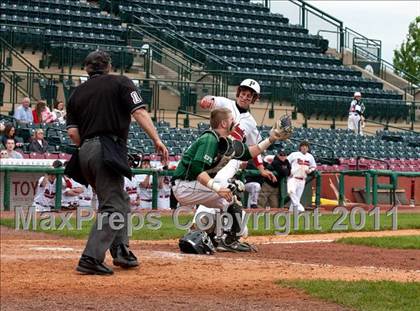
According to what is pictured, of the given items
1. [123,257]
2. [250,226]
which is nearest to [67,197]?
[250,226]

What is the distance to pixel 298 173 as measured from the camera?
67.0 ft

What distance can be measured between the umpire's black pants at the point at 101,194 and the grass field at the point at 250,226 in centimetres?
472

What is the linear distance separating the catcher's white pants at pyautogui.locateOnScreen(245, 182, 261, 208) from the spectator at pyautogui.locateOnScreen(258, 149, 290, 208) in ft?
1.33

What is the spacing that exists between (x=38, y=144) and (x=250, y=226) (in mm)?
6074

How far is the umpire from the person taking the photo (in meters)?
8.01

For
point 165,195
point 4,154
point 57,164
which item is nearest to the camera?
point 57,164

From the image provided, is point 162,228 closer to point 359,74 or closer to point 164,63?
point 164,63

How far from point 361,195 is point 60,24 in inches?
480

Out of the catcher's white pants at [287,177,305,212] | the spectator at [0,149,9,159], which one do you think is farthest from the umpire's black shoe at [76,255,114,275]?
the catcher's white pants at [287,177,305,212]

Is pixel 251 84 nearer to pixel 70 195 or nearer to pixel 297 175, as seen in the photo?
pixel 70 195

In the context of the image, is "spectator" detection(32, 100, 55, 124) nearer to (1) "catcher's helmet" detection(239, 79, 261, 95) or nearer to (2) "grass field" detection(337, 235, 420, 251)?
(2) "grass field" detection(337, 235, 420, 251)

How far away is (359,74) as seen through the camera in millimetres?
36219

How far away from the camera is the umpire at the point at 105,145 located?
8.01 m

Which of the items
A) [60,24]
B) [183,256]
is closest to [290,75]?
[60,24]
